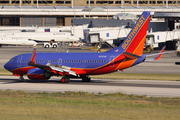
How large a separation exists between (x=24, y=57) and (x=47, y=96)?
15.7 meters

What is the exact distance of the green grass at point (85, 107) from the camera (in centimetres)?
2106

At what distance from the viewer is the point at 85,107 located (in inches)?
960

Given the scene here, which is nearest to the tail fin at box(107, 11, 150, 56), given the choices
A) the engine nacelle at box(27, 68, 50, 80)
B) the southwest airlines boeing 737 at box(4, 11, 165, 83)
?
the southwest airlines boeing 737 at box(4, 11, 165, 83)

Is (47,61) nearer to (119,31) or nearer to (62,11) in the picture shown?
(119,31)

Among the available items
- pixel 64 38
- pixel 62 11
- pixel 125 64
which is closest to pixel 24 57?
pixel 125 64

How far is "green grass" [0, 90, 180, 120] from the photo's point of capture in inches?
829

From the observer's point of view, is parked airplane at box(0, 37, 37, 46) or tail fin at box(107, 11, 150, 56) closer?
tail fin at box(107, 11, 150, 56)

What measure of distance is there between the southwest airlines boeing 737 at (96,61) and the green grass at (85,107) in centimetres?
965

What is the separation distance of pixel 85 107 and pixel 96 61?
1718 cm

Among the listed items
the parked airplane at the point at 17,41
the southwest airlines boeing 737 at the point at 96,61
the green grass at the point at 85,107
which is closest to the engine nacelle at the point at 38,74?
the southwest airlines boeing 737 at the point at 96,61

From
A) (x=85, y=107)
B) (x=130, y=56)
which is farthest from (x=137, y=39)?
(x=85, y=107)

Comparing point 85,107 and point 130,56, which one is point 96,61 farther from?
point 85,107

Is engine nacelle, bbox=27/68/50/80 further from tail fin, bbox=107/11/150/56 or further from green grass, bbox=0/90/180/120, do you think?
tail fin, bbox=107/11/150/56

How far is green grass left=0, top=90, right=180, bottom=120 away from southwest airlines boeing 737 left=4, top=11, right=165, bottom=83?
31.7 feet
